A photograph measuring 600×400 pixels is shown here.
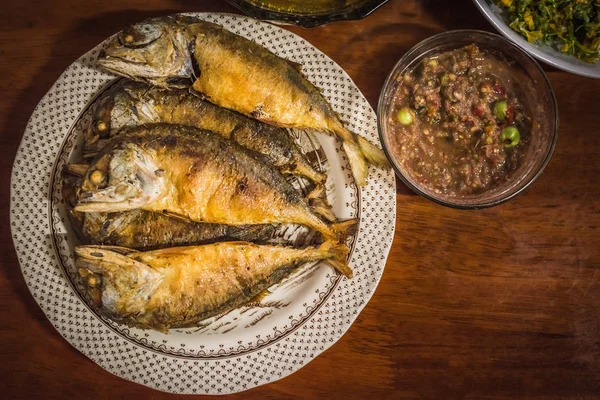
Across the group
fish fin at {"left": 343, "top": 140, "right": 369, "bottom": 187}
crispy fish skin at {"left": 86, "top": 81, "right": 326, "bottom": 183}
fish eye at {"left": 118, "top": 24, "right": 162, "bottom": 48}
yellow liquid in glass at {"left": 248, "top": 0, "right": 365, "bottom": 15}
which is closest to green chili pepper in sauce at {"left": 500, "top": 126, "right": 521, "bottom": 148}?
fish fin at {"left": 343, "top": 140, "right": 369, "bottom": 187}

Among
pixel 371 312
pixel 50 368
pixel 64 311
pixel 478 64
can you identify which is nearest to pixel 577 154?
pixel 478 64

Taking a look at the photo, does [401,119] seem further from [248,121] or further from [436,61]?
[248,121]

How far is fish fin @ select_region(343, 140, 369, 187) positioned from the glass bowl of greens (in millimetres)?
763

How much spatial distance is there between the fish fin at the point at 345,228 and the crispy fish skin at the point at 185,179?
10.8 inches

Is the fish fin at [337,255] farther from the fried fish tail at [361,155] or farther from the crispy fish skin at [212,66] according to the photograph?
the crispy fish skin at [212,66]

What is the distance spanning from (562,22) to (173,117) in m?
1.67

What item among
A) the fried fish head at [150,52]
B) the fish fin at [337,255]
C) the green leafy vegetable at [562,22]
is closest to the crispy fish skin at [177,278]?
the fish fin at [337,255]

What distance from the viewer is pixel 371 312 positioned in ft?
7.68

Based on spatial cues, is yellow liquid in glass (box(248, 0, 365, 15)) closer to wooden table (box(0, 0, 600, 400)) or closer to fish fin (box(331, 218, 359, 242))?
wooden table (box(0, 0, 600, 400))

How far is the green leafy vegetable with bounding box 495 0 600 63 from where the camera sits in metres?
2.12

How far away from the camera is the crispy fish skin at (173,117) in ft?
6.54

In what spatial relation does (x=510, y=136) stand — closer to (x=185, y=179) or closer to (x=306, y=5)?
(x=306, y=5)

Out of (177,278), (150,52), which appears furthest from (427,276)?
(150,52)

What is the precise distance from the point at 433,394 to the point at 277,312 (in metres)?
0.85
